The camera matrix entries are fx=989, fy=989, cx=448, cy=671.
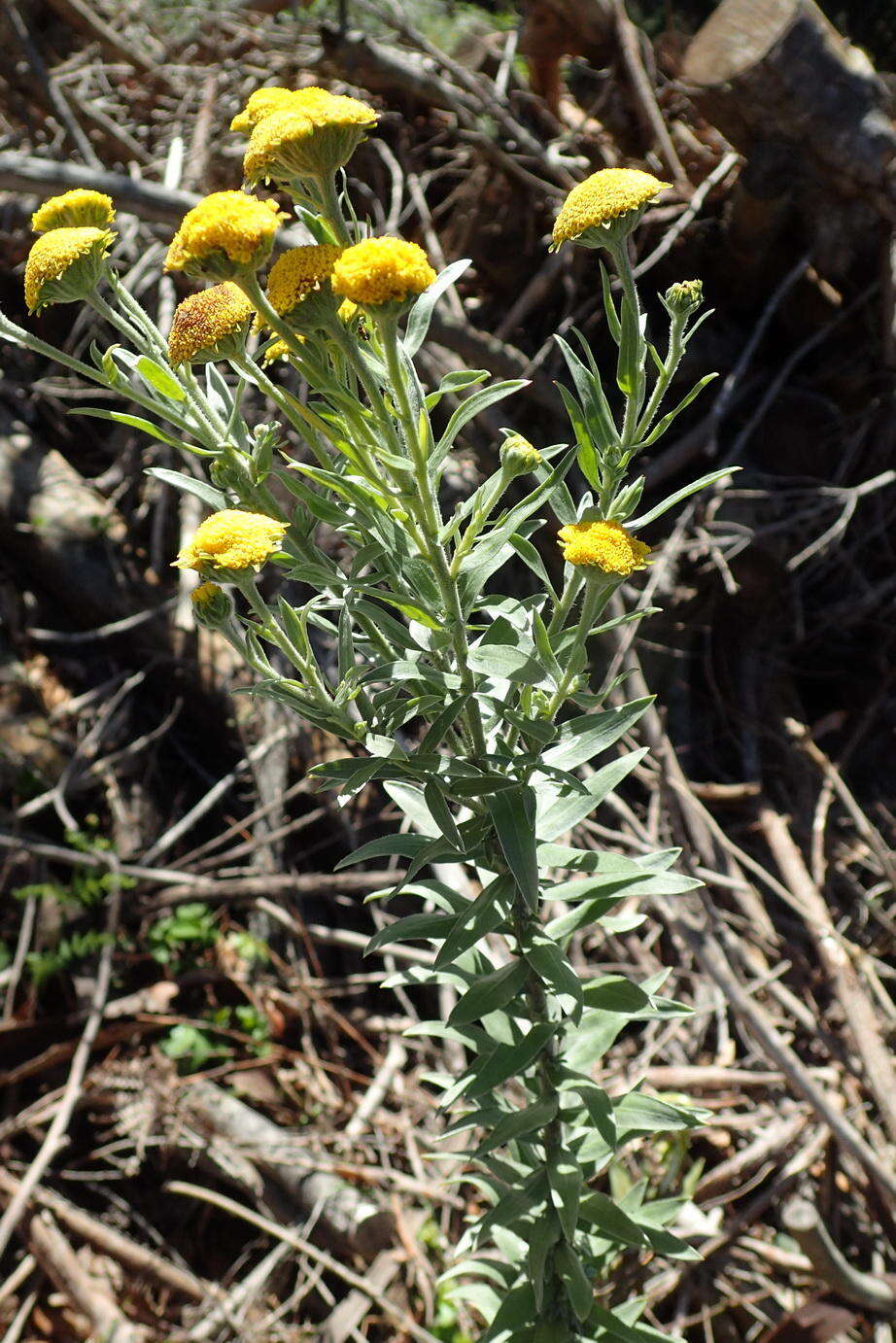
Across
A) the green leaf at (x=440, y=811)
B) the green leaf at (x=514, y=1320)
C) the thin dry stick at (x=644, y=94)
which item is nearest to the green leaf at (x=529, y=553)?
the green leaf at (x=440, y=811)

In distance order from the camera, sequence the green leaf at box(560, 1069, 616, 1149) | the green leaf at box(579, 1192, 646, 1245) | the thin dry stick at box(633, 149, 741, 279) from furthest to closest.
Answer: the thin dry stick at box(633, 149, 741, 279), the green leaf at box(579, 1192, 646, 1245), the green leaf at box(560, 1069, 616, 1149)

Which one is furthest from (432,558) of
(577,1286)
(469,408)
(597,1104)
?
(577,1286)

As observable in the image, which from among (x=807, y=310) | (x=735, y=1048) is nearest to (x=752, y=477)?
(x=807, y=310)

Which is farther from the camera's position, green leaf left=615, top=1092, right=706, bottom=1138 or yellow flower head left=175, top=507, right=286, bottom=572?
green leaf left=615, top=1092, right=706, bottom=1138

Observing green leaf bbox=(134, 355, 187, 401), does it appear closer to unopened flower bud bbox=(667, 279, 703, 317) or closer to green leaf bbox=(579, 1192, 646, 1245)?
unopened flower bud bbox=(667, 279, 703, 317)

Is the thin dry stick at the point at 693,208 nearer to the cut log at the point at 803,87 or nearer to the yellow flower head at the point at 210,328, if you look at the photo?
the cut log at the point at 803,87

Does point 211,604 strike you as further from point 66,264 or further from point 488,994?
point 488,994

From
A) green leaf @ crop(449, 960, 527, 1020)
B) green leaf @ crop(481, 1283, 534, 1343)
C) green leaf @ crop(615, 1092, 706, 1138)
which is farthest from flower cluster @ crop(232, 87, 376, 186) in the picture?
green leaf @ crop(481, 1283, 534, 1343)
